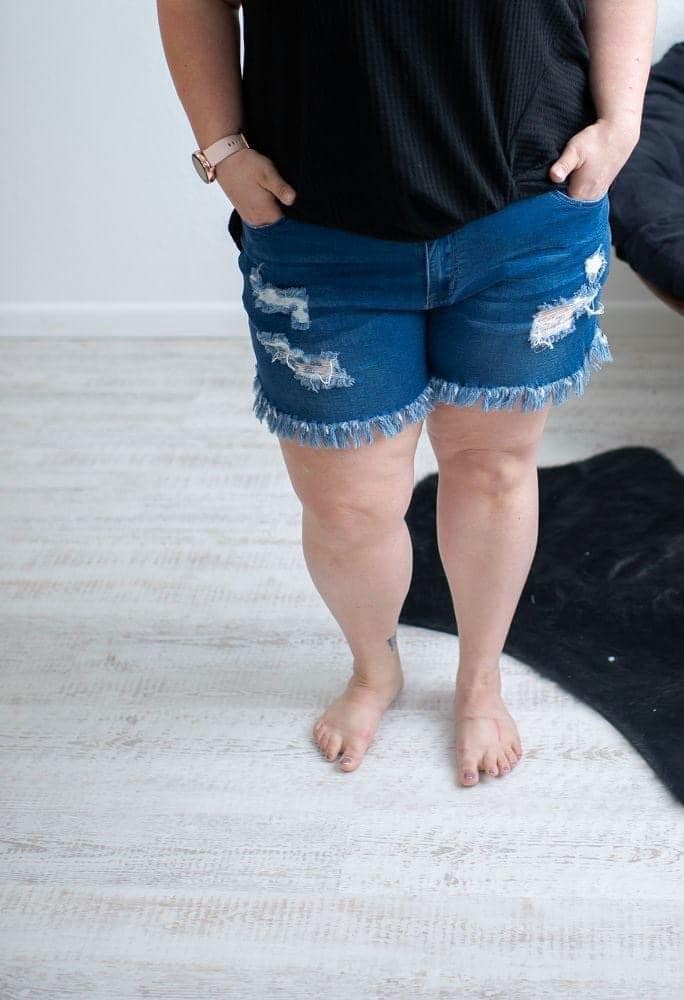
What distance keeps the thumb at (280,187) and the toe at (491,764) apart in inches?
29.8

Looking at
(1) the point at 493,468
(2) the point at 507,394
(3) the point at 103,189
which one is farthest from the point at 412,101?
(3) the point at 103,189

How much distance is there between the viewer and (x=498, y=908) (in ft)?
4.02

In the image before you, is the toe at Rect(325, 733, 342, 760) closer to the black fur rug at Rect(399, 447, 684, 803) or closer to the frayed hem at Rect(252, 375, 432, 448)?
the black fur rug at Rect(399, 447, 684, 803)

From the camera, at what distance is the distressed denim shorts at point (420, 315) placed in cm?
102

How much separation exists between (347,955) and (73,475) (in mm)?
1192

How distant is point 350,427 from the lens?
3.71ft

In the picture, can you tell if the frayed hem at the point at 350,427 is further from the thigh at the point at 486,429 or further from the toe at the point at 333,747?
the toe at the point at 333,747

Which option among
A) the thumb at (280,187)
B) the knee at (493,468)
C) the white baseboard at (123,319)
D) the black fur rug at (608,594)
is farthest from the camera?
the white baseboard at (123,319)

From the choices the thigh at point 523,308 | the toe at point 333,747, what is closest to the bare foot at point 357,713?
the toe at point 333,747

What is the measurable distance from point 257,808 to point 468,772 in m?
0.27

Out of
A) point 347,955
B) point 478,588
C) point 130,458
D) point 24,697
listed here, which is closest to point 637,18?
point 478,588

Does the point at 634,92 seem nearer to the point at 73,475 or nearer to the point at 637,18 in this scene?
the point at 637,18

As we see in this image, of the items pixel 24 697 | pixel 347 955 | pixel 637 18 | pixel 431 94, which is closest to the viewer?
pixel 431 94

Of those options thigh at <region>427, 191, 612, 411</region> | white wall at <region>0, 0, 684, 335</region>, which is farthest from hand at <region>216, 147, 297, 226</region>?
white wall at <region>0, 0, 684, 335</region>
